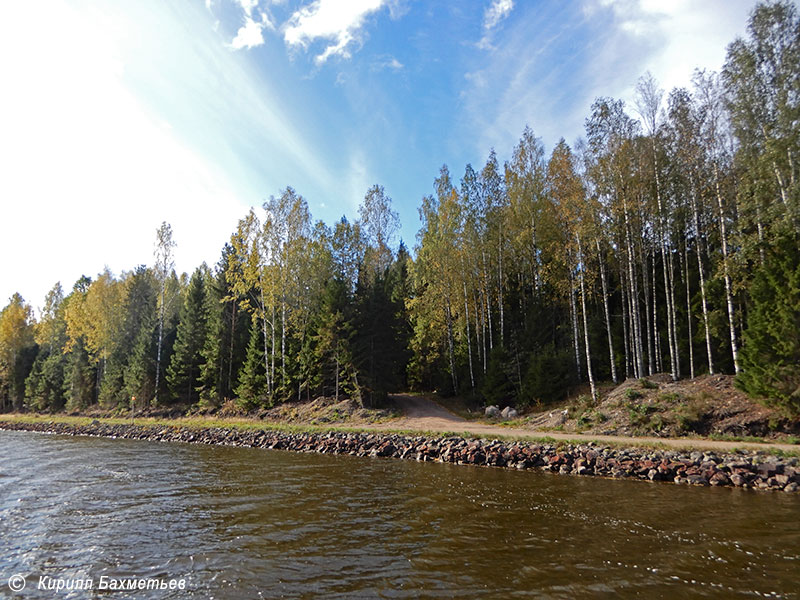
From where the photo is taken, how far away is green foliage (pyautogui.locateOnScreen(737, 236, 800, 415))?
14.3m

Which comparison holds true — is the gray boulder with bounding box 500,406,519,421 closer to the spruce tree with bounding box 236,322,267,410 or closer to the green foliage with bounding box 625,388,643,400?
the green foliage with bounding box 625,388,643,400

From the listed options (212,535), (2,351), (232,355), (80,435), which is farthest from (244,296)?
(2,351)

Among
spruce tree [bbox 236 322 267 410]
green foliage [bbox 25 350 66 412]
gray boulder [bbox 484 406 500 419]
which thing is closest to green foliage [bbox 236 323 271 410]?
spruce tree [bbox 236 322 267 410]

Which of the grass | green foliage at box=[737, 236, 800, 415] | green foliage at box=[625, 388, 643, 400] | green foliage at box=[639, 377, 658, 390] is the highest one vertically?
green foliage at box=[737, 236, 800, 415]

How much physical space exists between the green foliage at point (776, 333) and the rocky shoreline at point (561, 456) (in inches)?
147

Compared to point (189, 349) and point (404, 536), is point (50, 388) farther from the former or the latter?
point (404, 536)

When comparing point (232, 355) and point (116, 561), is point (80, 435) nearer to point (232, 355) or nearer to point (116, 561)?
point (232, 355)

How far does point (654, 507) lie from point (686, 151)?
710 inches

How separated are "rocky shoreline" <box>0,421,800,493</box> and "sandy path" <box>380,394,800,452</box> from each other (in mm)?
1084

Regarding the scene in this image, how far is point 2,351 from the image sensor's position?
54625 millimetres

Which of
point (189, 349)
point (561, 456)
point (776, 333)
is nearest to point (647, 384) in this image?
point (776, 333)

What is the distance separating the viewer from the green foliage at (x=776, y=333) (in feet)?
47.1

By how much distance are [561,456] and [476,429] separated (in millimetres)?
7326

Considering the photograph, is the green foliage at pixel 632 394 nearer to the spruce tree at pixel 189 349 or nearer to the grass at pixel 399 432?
the grass at pixel 399 432
